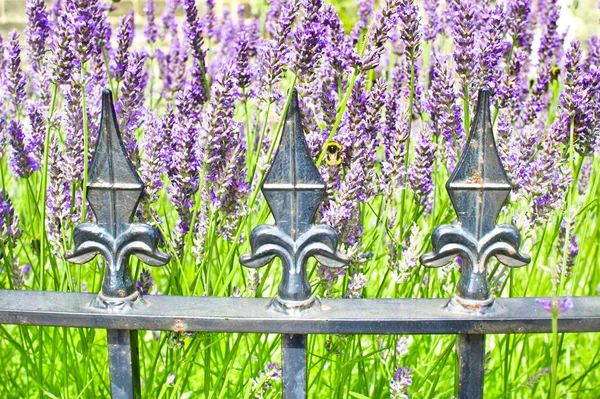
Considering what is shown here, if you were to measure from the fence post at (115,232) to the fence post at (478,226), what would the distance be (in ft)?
1.73

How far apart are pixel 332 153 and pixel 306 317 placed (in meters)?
0.37

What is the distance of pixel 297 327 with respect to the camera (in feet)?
4.08

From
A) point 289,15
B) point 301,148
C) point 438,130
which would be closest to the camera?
point 301,148

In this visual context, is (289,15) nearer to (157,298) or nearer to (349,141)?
(349,141)

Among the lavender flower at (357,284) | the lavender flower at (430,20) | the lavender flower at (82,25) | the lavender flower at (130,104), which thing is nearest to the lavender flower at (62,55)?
the lavender flower at (82,25)

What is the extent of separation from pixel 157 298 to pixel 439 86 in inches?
33.3

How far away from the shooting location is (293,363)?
1.29 meters

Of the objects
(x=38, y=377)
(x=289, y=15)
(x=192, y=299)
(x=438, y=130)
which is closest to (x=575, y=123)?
(x=438, y=130)

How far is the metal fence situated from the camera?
1231 mm

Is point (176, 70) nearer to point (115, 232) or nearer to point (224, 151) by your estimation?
point (224, 151)

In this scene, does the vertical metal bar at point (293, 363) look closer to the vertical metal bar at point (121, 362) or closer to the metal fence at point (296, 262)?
the metal fence at point (296, 262)

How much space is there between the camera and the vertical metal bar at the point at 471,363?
4.23 feet

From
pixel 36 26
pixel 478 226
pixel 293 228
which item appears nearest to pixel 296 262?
pixel 293 228

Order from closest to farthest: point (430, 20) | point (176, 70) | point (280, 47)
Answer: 1. point (280, 47)
2. point (176, 70)
3. point (430, 20)
